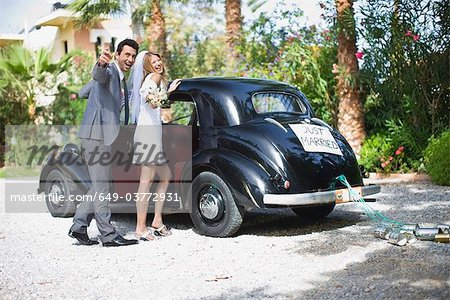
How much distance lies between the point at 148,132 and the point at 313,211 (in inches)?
88.5

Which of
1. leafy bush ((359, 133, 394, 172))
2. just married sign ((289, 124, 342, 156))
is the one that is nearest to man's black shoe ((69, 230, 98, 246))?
just married sign ((289, 124, 342, 156))

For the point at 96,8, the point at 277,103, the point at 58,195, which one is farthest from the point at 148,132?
the point at 96,8

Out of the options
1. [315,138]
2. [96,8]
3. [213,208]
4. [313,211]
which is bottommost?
[313,211]

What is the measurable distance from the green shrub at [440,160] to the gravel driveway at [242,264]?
94.7 inches

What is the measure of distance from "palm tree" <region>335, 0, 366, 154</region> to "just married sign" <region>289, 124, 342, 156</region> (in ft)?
17.0

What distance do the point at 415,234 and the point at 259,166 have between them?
158cm

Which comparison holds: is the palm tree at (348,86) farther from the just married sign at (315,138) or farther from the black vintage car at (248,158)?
the just married sign at (315,138)

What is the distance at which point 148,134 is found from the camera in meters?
6.65

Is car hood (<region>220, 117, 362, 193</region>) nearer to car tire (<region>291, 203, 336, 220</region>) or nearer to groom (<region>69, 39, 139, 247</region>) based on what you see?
car tire (<region>291, 203, 336, 220</region>)

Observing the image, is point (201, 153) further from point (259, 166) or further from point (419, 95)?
point (419, 95)

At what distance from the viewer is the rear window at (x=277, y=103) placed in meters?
7.16

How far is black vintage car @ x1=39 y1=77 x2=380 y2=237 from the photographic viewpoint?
6.42 m

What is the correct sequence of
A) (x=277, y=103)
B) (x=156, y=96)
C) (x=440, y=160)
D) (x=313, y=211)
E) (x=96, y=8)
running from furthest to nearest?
(x=96, y=8) → (x=440, y=160) → (x=313, y=211) → (x=277, y=103) → (x=156, y=96)

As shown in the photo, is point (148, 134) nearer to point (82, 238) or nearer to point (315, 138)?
point (82, 238)
